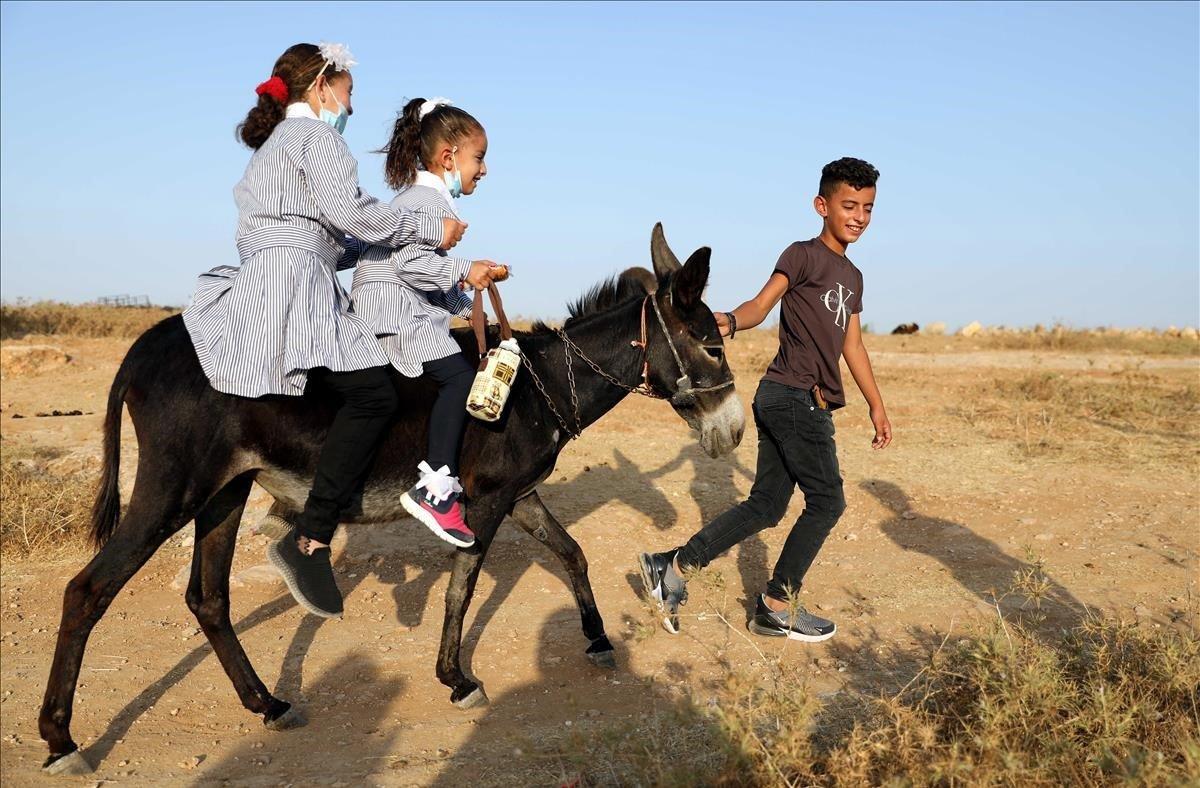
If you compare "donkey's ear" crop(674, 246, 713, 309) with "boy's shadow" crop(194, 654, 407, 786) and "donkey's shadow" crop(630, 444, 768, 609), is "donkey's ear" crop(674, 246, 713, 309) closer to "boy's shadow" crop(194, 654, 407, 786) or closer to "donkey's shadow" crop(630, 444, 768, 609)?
"donkey's shadow" crop(630, 444, 768, 609)

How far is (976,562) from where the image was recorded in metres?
6.66

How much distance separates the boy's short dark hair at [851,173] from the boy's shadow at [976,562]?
2149mm

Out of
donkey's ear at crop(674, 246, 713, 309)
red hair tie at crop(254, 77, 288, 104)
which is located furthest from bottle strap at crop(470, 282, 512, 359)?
red hair tie at crop(254, 77, 288, 104)

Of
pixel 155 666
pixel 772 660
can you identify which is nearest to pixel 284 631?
pixel 155 666

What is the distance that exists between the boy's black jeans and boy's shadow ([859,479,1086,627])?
3.10ft

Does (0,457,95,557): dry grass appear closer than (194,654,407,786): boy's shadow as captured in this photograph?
No

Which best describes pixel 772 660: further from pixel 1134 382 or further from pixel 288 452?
pixel 1134 382

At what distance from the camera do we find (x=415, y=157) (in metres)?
4.98

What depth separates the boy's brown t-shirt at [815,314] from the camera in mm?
5164

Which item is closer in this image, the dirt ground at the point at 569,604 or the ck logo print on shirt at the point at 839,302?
the dirt ground at the point at 569,604

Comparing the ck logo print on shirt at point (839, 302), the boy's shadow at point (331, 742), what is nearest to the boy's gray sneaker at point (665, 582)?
the boy's shadow at point (331, 742)

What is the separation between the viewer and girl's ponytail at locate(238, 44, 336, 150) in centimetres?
448

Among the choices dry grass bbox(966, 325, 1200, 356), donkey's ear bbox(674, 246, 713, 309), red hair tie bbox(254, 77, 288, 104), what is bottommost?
dry grass bbox(966, 325, 1200, 356)

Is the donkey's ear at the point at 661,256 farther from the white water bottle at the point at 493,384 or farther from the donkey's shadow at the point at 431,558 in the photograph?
the donkey's shadow at the point at 431,558
